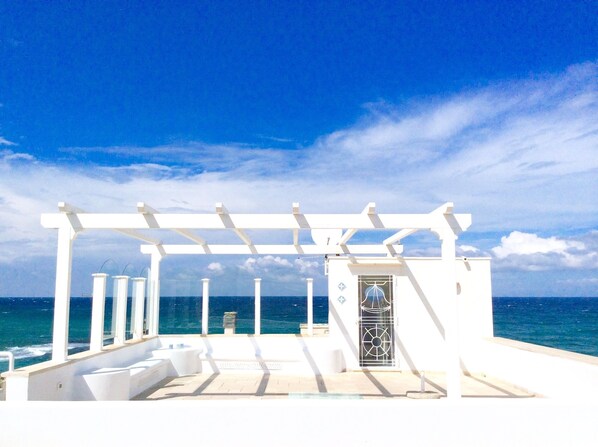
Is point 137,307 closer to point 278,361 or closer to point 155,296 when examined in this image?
point 155,296

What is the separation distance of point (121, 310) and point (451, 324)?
18.1 feet

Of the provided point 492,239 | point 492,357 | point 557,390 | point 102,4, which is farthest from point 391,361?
point 492,239

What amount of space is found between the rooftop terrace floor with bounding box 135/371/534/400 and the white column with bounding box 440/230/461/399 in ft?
3.05

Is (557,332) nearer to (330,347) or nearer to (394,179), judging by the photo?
(394,179)

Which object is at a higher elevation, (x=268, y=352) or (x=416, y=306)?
(x=416, y=306)

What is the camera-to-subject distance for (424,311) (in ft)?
32.8

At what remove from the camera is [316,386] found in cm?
830

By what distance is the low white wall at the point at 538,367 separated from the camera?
6.12 m

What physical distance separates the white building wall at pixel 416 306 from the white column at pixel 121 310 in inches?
158

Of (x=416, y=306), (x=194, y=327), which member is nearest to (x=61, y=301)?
(x=194, y=327)

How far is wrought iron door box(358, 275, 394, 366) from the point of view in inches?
392

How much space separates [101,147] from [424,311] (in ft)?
40.7

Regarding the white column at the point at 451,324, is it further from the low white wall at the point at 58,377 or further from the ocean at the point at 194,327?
the ocean at the point at 194,327

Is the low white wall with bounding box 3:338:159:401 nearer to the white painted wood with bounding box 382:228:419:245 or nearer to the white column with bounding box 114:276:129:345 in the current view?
the white column with bounding box 114:276:129:345
